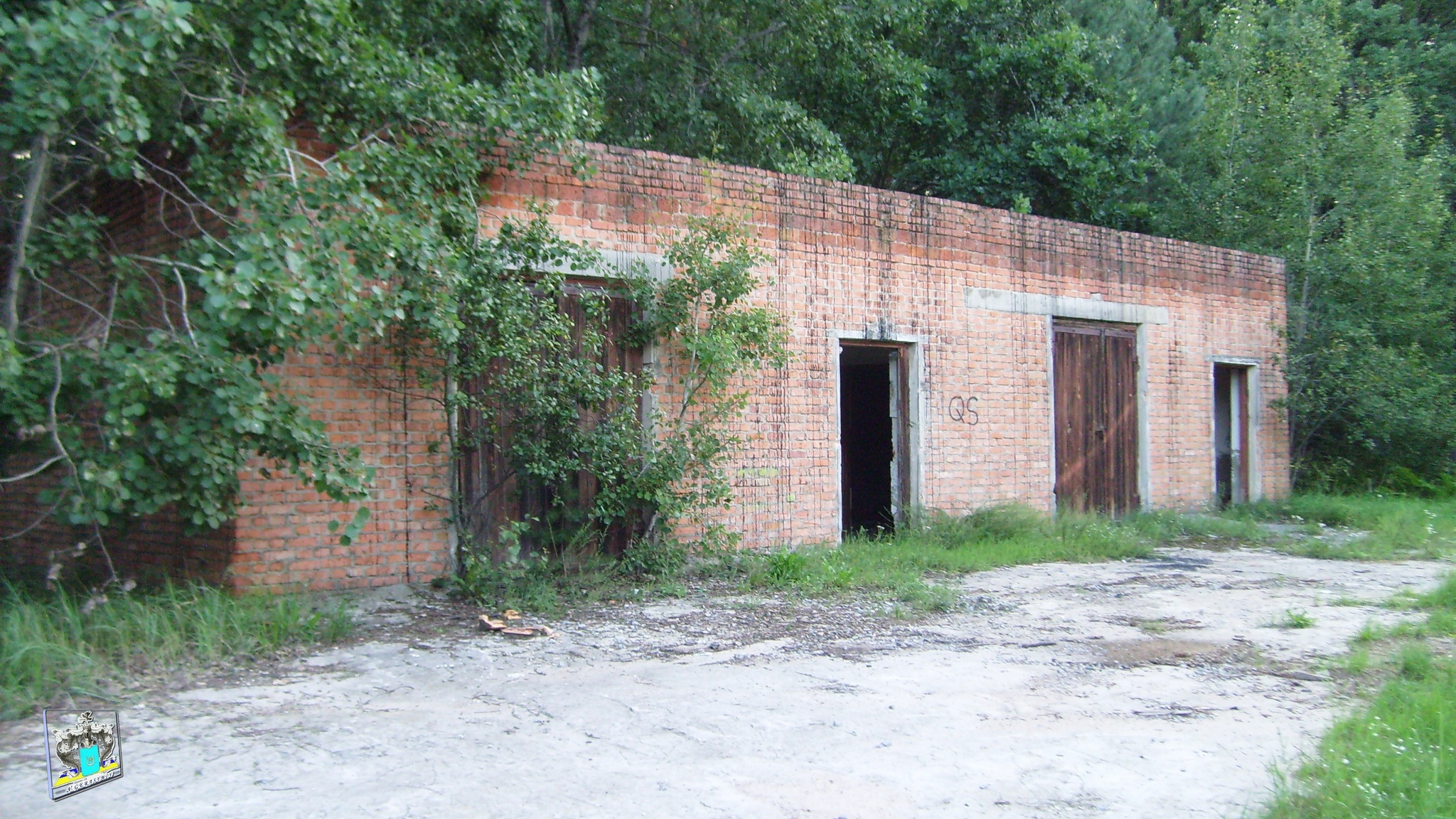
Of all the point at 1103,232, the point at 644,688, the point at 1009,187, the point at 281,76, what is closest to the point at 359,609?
the point at 644,688

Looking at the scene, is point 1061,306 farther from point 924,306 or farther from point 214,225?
point 214,225

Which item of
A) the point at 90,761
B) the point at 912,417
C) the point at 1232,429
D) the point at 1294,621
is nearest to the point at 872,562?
the point at 912,417

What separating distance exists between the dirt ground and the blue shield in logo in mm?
123

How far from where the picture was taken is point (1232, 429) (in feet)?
50.2

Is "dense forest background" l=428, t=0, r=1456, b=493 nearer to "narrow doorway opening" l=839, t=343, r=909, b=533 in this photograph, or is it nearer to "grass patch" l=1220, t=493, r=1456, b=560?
"grass patch" l=1220, t=493, r=1456, b=560

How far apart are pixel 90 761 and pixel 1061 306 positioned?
10.8m

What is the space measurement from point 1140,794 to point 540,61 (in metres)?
13.4

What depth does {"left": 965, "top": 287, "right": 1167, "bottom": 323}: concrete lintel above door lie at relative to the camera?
11648 millimetres

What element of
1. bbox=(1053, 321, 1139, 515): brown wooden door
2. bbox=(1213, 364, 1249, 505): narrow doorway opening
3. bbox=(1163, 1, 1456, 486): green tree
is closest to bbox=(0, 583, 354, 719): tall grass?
bbox=(1053, 321, 1139, 515): brown wooden door

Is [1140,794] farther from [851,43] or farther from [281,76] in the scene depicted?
[851,43]

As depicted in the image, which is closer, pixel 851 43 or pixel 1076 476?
pixel 1076 476

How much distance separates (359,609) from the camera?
7.22 meters

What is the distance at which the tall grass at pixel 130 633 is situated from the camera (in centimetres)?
530

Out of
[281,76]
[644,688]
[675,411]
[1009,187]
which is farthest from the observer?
[1009,187]
